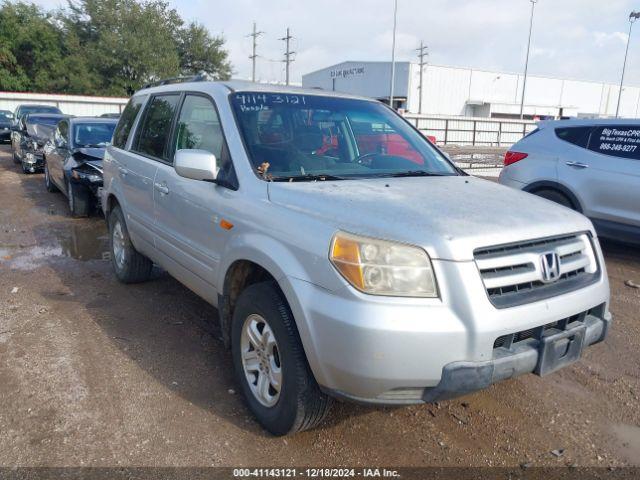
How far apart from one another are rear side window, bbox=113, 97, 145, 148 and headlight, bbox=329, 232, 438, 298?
3.56m

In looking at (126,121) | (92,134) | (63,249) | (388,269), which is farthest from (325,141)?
(92,134)

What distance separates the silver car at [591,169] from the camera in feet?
20.8

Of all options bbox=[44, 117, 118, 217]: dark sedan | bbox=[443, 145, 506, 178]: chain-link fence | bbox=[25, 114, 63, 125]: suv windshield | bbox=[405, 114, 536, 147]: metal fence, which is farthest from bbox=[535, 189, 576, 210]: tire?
bbox=[405, 114, 536, 147]: metal fence

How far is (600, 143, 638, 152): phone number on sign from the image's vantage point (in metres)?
6.41

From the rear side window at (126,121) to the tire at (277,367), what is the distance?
2937mm

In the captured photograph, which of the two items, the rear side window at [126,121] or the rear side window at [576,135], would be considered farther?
the rear side window at [576,135]

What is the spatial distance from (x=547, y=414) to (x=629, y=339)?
1.63m

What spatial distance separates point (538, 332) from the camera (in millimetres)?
2596

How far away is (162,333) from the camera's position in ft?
14.2

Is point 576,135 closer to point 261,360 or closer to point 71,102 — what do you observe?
point 261,360

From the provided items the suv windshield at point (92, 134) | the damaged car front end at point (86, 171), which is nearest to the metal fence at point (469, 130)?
the suv windshield at point (92, 134)

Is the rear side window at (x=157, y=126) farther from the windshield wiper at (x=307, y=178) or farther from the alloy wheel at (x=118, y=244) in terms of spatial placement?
the windshield wiper at (x=307, y=178)

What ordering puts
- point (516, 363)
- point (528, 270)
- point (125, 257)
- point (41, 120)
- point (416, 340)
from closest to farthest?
point (416, 340)
point (516, 363)
point (528, 270)
point (125, 257)
point (41, 120)

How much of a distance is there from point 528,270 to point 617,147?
4948 millimetres
